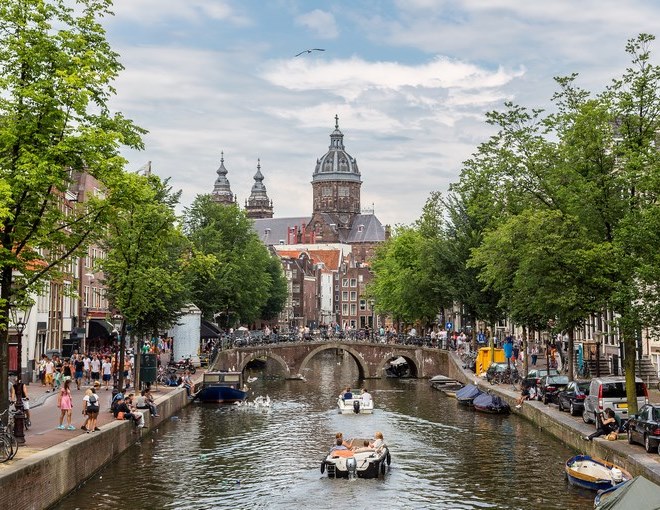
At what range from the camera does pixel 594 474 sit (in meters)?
26.6

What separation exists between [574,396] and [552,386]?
4.95 m

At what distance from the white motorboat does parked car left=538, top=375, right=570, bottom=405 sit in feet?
32.3

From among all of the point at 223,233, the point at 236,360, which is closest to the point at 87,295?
the point at 236,360

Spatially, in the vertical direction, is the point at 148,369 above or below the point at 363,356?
below

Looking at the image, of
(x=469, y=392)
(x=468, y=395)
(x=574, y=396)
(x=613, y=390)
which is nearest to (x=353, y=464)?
(x=613, y=390)

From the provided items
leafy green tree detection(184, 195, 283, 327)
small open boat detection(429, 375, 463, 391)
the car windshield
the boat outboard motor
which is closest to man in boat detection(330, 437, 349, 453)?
the boat outboard motor

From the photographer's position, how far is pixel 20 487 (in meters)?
21.6

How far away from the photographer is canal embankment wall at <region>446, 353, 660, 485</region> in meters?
25.7

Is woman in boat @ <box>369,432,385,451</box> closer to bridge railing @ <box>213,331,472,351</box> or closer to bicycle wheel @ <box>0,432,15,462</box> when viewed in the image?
bicycle wheel @ <box>0,432,15,462</box>

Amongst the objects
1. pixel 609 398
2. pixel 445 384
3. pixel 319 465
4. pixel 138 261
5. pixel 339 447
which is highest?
pixel 138 261

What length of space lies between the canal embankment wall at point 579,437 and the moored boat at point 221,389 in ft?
46.2

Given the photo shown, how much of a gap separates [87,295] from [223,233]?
1939 centimetres

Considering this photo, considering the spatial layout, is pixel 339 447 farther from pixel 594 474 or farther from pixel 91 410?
pixel 594 474

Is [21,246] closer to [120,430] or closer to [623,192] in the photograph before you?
[120,430]
